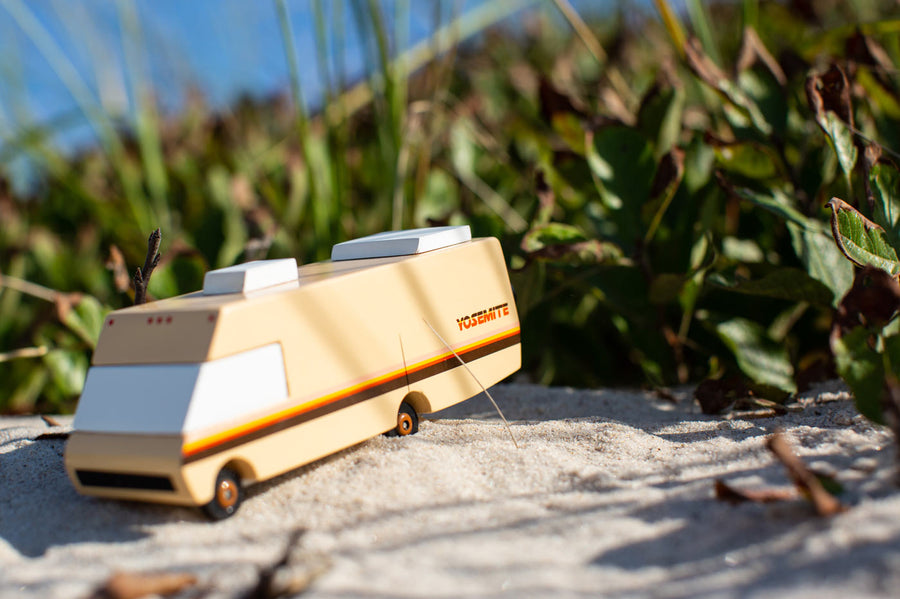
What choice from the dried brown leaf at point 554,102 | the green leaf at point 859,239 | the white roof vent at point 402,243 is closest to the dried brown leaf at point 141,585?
the white roof vent at point 402,243

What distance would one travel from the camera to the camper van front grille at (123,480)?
120 centimetres

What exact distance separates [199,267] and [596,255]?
1144mm

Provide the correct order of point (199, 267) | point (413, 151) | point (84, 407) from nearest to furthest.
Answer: point (84, 407), point (199, 267), point (413, 151)

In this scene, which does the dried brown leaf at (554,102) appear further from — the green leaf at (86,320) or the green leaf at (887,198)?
the green leaf at (86,320)

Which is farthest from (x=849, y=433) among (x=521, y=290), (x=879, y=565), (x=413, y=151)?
(x=413, y=151)

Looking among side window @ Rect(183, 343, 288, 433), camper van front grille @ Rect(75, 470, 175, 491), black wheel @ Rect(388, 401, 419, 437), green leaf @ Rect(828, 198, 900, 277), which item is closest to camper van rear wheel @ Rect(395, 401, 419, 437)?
black wheel @ Rect(388, 401, 419, 437)

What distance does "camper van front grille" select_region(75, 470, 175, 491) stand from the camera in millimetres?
1200

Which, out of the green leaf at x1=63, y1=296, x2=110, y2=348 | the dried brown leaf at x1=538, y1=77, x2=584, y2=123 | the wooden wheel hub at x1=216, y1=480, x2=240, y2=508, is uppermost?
the dried brown leaf at x1=538, y1=77, x2=584, y2=123

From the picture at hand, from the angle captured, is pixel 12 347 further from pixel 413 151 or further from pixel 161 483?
pixel 161 483

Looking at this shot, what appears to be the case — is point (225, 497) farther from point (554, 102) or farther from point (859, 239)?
point (554, 102)

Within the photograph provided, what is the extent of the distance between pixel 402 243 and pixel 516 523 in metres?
0.67

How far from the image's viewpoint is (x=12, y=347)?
108 inches

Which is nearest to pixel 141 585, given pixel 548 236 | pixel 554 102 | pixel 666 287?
pixel 548 236

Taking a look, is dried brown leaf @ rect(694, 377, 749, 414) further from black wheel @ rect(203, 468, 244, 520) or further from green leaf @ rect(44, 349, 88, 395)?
green leaf @ rect(44, 349, 88, 395)
